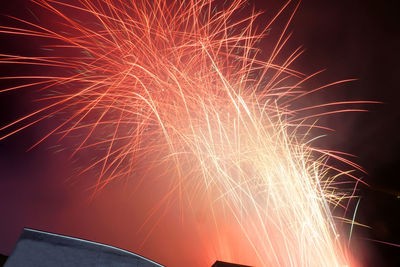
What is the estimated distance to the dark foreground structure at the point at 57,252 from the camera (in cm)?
192

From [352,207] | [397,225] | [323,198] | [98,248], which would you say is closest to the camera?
[98,248]

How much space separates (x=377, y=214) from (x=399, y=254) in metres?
1.94

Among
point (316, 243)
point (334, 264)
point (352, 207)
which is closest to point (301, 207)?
point (316, 243)

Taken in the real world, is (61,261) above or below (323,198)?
above

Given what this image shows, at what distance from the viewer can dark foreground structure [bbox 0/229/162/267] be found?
192cm

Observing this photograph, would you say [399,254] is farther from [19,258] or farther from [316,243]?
[19,258]

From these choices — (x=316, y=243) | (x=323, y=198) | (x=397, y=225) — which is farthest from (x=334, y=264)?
(x=397, y=225)

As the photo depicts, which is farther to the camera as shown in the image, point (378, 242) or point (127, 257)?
point (378, 242)

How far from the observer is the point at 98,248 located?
208cm

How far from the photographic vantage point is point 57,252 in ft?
6.45

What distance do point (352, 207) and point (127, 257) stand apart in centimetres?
1605

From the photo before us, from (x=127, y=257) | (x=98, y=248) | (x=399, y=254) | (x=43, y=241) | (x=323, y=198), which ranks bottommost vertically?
(x=399, y=254)

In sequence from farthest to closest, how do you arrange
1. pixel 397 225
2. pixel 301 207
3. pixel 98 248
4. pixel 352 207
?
pixel 352 207 < pixel 397 225 < pixel 301 207 < pixel 98 248

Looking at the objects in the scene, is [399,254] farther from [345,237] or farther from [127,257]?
[127,257]
